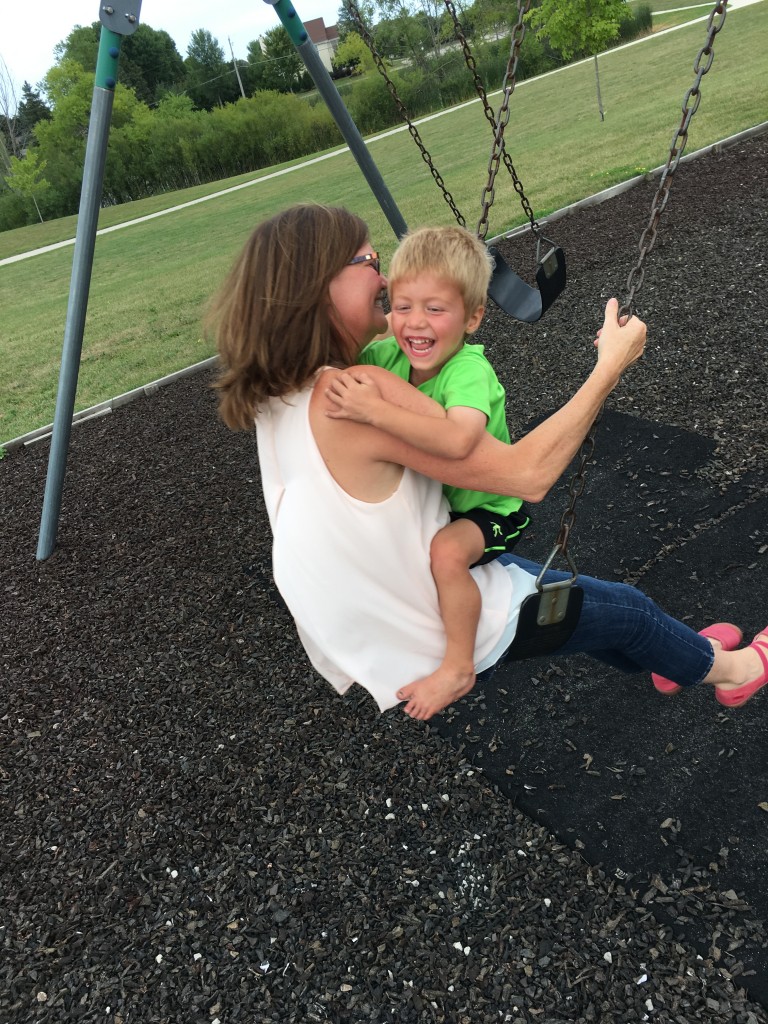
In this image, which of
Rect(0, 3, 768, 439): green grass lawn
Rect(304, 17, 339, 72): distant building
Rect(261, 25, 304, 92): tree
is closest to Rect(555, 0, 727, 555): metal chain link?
Rect(0, 3, 768, 439): green grass lawn

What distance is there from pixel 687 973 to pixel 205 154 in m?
36.3

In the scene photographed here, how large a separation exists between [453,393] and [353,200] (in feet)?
50.2

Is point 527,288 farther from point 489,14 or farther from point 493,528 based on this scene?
point 489,14

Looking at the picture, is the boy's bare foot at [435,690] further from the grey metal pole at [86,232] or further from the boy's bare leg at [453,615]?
the grey metal pole at [86,232]

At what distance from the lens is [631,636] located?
206 cm

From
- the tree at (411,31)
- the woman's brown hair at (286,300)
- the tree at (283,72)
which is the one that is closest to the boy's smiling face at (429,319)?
the woman's brown hair at (286,300)

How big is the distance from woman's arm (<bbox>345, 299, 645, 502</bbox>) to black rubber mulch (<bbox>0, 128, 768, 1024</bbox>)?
1296 millimetres

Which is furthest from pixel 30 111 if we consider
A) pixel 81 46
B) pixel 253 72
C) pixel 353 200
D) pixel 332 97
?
pixel 332 97

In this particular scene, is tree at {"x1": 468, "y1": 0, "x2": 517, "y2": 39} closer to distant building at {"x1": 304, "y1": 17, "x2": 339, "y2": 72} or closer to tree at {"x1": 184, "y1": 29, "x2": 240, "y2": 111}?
tree at {"x1": 184, "y1": 29, "x2": 240, "y2": 111}

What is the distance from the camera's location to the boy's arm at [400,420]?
5.00 feet

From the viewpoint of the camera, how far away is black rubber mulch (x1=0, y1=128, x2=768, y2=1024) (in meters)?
2.12

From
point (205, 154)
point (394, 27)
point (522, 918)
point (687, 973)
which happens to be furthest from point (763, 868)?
point (394, 27)

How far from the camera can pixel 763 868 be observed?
2.17m

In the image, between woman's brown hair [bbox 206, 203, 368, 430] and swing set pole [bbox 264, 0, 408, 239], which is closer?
woman's brown hair [bbox 206, 203, 368, 430]
